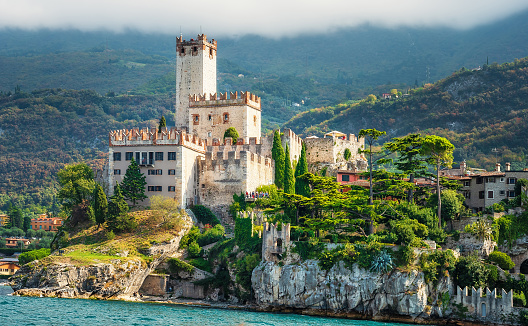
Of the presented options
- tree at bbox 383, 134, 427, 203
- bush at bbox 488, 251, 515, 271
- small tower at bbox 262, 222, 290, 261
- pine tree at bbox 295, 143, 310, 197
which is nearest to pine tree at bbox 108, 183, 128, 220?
small tower at bbox 262, 222, 290, 261

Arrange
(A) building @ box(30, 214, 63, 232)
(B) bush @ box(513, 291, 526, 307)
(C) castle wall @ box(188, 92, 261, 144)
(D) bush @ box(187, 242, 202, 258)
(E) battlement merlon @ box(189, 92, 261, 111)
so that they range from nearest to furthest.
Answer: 1. (B) bush @ box(513, 291, 526, 307)
2. (D) bush @ box(187, 242, 202, 258)
3. (C) castle wall @ box(188, 92, 261, 144)
4. (E) battlement merlon @ box(189, 92, 261, 111)
5. (A) building @ box(30, 214, 63, 232)

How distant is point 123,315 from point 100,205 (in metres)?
18.9

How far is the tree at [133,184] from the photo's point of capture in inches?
3022

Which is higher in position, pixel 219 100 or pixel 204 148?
pixel 219 100

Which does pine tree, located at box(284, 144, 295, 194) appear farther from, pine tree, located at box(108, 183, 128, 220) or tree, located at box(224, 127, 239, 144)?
pine tree, located at box(108, 183, 128, 220)

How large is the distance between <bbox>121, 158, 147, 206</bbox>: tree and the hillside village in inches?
20.6

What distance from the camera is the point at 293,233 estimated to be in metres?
68.4

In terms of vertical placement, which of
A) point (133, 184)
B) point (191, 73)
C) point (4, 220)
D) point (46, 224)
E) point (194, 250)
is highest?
point (191, 73)

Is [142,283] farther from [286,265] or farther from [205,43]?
[205,43]

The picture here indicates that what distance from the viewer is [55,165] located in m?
188

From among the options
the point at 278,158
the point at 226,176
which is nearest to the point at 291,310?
the point at 226,176

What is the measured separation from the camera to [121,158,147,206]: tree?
252 feet

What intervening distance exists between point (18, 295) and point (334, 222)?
29.4m

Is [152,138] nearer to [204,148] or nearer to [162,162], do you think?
[162,162]
